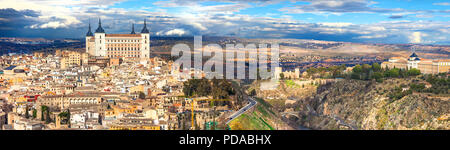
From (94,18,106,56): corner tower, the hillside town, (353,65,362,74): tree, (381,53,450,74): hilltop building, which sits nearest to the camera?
the hillside town

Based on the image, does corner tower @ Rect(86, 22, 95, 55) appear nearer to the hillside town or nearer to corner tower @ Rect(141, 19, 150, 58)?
the hillside town

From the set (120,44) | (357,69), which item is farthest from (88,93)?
(357,69)

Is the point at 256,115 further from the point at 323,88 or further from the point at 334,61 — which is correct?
the point at 334,61

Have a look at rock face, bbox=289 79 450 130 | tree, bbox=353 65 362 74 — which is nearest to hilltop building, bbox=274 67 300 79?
rock face, bbox=289 79 450 130

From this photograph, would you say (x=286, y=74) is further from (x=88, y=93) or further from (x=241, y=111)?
(x=88, y=93)

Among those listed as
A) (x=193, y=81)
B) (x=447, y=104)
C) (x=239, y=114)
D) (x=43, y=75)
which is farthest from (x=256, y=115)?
(x=43, y=75)

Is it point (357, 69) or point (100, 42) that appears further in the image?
point (100, 42)
